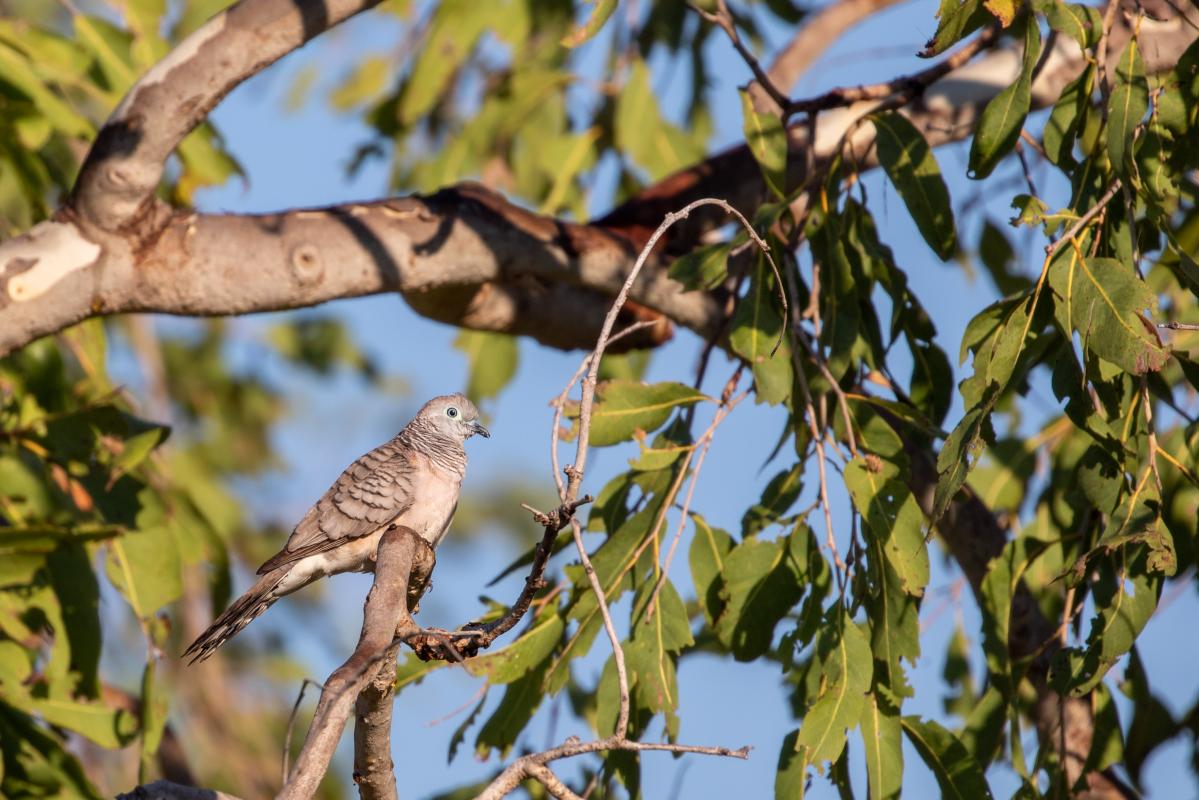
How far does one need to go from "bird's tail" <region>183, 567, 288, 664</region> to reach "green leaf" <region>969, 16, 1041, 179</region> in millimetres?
1947

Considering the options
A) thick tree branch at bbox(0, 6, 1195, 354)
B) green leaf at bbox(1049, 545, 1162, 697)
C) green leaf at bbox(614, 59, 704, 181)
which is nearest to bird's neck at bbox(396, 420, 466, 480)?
thick tree branch at bbox(0, 6, 1195, 354)

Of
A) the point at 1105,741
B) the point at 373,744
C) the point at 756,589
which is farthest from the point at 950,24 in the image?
the point at 1105,741

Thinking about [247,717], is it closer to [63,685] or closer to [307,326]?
[307,326]

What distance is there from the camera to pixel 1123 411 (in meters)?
2.75

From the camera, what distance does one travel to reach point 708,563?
332 cm

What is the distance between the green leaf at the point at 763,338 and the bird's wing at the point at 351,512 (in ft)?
3.15

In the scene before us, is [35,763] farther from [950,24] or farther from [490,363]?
[950,24]

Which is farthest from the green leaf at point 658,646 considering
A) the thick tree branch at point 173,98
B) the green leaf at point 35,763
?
the green leaf at point 35,763

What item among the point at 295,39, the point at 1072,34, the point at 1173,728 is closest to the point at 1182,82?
the point at 1072,34

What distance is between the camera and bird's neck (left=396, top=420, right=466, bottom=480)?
359cm

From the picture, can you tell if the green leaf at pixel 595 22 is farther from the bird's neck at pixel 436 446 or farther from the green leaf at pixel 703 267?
the bird's neck at pixel 436 446

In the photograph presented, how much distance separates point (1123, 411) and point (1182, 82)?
71 cm

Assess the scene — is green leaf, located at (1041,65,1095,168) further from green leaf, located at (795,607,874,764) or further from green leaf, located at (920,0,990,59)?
green leaf, located at (795,607,874,764)

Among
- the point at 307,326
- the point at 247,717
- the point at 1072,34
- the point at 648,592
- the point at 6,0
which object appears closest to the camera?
the point at 1072,34
